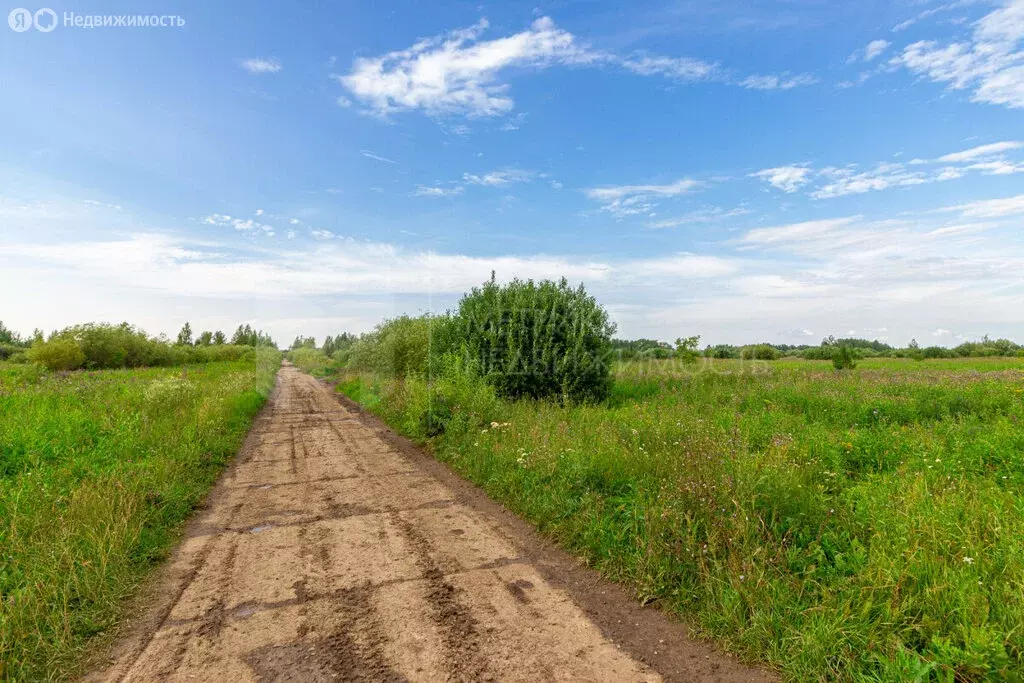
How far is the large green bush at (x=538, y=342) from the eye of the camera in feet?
41.7

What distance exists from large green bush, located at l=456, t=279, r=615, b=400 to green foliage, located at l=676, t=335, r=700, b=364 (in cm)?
880

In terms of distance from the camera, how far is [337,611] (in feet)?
13.4

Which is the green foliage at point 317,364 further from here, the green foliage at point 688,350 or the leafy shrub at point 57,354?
the green foliage at point 688,350

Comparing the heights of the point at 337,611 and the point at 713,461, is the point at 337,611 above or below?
below

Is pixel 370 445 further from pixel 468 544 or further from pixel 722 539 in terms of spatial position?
pixel 722 539

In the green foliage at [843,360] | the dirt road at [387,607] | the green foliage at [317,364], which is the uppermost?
the green foliage at [843,360]

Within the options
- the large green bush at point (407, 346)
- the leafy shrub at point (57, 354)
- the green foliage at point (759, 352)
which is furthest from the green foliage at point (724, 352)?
the leafy shrub at point (57, 354)

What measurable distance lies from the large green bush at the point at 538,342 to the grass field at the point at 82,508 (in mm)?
6286

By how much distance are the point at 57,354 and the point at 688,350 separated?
40.8 m

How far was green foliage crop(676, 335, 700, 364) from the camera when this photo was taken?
2105 centimetres

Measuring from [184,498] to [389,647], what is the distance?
5047 mm

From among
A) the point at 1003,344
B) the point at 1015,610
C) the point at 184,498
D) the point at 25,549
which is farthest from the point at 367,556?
the point at 1003,344

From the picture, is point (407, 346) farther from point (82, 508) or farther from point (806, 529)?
point (806, 529)

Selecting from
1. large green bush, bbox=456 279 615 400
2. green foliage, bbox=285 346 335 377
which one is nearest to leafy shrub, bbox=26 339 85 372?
green foliage, bbox=285 346 335 377
